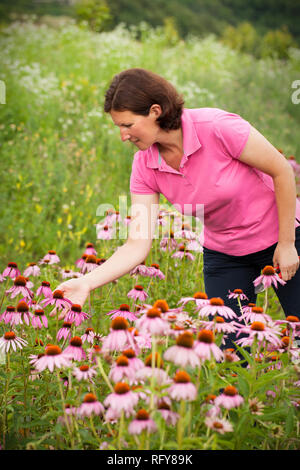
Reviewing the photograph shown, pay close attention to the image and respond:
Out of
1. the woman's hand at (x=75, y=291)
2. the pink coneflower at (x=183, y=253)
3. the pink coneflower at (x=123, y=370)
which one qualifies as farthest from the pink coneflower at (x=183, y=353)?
the pink coneflower at (x=183, y=253)

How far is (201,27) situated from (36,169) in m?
22.1

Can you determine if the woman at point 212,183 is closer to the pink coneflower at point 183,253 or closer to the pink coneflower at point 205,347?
the pink coneflower at point 183,253

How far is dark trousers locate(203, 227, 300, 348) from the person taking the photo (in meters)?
2.26

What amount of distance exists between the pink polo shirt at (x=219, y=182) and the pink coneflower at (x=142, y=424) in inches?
46.0

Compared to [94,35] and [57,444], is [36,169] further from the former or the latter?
[94,35]

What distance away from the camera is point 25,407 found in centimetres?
172

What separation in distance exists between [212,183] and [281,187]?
283 millimetres

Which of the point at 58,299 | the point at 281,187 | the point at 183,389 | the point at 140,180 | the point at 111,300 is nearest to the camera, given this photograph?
the point at 183,389

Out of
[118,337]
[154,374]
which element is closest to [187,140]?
[118,337]

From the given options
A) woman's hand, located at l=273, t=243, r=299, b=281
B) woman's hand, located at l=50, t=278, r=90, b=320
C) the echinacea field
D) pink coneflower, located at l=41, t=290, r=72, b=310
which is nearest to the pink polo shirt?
woman's hand, located at l=273, t=243, r=299, b=281

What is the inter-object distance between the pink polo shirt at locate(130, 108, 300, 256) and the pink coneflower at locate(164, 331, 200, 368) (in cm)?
107

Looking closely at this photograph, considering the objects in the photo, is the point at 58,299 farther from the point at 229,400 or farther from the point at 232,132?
the point at 232,132

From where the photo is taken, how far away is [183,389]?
3.73 ft
